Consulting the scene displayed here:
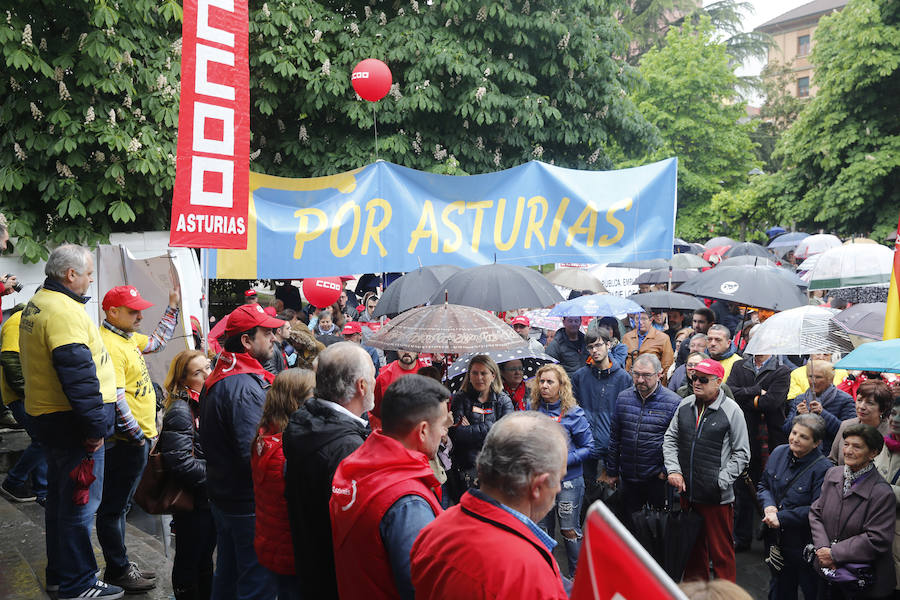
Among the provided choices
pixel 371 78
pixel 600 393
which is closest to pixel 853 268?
pixel 600 393

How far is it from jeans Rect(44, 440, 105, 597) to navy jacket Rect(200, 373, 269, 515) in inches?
41.0

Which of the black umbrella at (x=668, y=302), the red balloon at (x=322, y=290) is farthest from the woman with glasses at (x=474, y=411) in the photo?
the black umbrella at (x=668, y=302)

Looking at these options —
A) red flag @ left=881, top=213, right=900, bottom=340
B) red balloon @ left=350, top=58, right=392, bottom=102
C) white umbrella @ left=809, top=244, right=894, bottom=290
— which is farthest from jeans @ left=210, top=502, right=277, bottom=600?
red balloon @ left=350, top=58, right=392, bottom=102

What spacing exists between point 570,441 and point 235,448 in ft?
9.70

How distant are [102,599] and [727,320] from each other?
10.1 metres

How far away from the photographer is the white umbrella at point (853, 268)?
8.33 metres

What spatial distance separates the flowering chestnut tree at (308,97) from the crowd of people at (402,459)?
10.4 ft

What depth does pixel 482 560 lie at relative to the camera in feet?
7.05

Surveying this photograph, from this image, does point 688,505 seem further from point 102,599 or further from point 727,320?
point 727,320

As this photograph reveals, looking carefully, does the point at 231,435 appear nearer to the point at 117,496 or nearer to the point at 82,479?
the point at 82,479

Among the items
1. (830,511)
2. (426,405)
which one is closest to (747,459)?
(830,511)

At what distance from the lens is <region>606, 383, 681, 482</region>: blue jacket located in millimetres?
6402

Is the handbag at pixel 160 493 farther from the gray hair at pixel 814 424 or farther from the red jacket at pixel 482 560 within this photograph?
the gray hair at pixel 814 424

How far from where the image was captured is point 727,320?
40.7 feet
